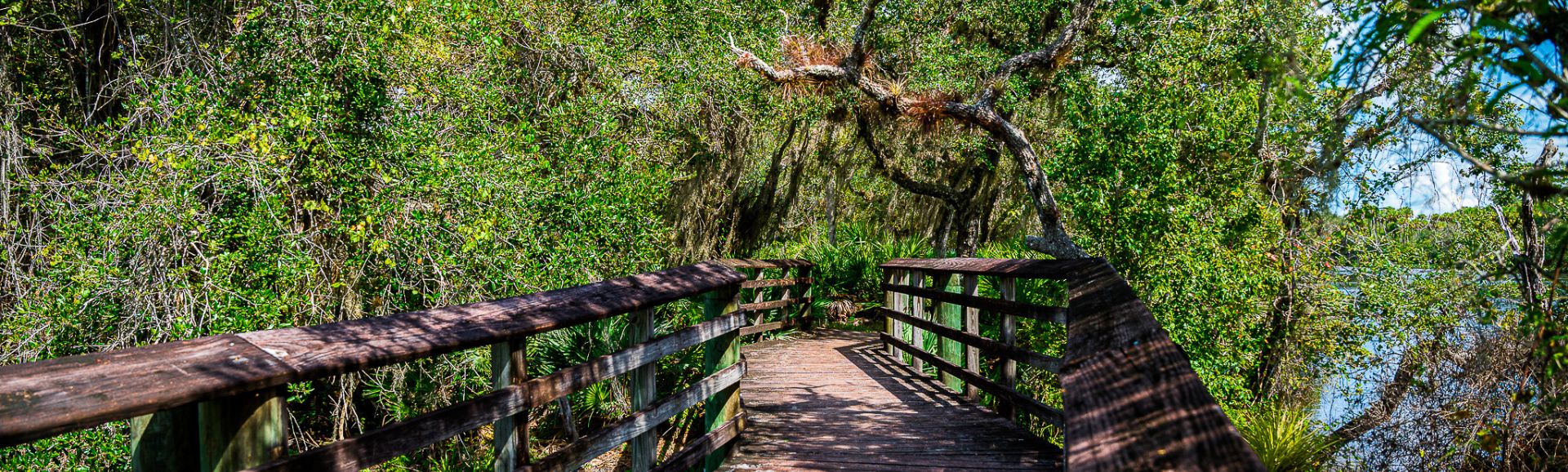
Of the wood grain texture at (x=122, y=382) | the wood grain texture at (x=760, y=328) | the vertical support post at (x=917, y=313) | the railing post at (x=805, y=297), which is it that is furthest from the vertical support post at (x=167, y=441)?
the railing post at (x=805, y=297)

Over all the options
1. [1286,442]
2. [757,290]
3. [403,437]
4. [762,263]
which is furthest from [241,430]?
[757,290]

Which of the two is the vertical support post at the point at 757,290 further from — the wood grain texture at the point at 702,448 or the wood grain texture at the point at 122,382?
the wood grain texture at the point at 122,382

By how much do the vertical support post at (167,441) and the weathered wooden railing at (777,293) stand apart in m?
7.86

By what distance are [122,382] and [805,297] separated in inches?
437

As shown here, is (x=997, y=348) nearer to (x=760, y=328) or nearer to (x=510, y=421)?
(x=510, y=421)

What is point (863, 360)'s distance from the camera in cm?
899

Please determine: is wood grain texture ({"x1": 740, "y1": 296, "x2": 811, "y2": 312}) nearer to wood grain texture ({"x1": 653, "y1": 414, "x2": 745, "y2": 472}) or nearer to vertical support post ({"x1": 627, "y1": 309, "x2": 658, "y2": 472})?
wood grain texture ({"x1": 653, "y1": 414, "x2": 745, "y2": 472})

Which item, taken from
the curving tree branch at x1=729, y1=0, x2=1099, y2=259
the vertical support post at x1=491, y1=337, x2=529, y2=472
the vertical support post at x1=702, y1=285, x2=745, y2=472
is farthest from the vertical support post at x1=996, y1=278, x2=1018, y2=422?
the vertical support post at x1=491, y1=337, x2=529, y2=472

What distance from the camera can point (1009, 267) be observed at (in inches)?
218

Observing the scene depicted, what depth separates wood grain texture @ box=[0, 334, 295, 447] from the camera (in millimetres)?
1562

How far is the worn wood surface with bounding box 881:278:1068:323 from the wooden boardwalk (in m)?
0.67

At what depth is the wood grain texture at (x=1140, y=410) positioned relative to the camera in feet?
3.87

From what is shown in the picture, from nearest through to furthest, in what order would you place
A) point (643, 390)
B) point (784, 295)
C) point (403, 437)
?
point (403, 437)
point (643, 390)
point (784, 295)

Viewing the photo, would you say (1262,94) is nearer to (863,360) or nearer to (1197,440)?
(863,360)
